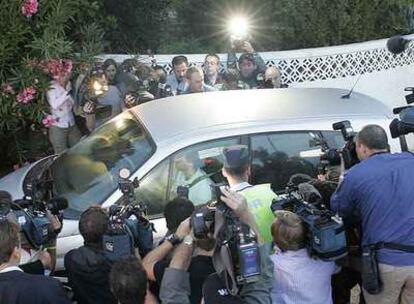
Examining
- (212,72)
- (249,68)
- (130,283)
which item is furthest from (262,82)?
(130,283)

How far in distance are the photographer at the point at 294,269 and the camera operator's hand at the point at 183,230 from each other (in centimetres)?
51

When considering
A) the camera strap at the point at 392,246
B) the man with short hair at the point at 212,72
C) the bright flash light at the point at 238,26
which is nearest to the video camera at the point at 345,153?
the camera strap at the point at 392,246

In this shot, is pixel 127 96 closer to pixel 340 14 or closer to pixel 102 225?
pixel 102 225

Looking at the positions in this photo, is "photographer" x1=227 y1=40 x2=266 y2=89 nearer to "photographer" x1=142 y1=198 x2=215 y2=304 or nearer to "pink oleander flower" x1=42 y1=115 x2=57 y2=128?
"pink oleander flower" x1=42 y1=115 x2=57 y2=128

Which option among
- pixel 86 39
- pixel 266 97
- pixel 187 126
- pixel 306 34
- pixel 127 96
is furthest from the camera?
pixel 306 34

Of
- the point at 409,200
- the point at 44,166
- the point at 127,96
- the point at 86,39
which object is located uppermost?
the point at 86,39

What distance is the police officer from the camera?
4.13 metres

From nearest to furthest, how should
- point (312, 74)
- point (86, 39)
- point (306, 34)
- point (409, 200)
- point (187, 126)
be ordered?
1. point (409, 200)
2. point (187, 126)
3. point (86, 39)
4. point (312, 74)
5. point (306, 34)

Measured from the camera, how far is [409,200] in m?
4.04

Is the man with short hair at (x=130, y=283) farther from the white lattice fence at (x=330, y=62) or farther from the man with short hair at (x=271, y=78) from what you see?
A: the white lattice fence at (x=330, y=62)

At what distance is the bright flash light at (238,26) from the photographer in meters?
11.8

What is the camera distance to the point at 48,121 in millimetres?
7699

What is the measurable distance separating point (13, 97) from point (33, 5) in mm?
1041

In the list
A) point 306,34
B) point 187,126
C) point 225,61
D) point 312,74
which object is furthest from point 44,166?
point 306,34
